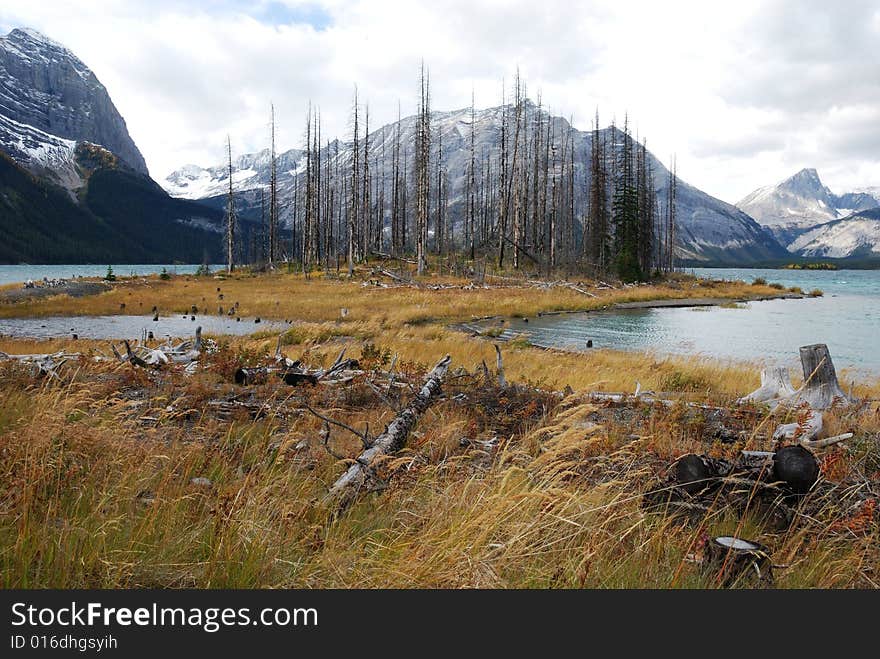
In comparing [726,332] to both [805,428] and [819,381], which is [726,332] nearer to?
[819,381]

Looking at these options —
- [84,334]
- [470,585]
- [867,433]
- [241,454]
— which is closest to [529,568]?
[470,585]

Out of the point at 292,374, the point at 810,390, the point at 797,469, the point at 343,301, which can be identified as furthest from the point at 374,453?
the point at 343,301

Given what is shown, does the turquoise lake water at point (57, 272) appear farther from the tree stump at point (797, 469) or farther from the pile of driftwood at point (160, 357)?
the tree stump at point (797, 469)

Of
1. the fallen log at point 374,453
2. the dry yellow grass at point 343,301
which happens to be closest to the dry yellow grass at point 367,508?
the fallen log at point 374,453

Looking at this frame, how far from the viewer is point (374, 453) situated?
4699 millimetres

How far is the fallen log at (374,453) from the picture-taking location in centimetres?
397

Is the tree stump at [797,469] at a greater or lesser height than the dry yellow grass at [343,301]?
lesser

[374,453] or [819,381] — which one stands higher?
[819,381]

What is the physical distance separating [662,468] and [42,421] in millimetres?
5653

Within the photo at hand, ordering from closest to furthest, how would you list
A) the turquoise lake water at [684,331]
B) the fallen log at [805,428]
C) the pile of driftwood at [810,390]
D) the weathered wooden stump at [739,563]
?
the weathered wooden stump at [739,563]
the fallen log at [805,428]
the pile of driftwood at [810,390]
the turquoise lake water at [684,331]

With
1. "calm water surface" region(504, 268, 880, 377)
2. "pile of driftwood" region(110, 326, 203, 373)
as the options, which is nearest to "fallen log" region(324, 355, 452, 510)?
"pile of driftwood" region(110, 326, 203, 373)

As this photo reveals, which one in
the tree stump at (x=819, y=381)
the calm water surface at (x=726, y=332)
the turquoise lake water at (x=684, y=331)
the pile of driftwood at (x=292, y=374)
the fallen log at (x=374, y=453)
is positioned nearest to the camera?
the fallen log at (x=374, y=453)

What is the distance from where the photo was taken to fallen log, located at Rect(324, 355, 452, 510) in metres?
3.97

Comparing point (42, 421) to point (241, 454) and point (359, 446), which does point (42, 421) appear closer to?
point (241, 454)
